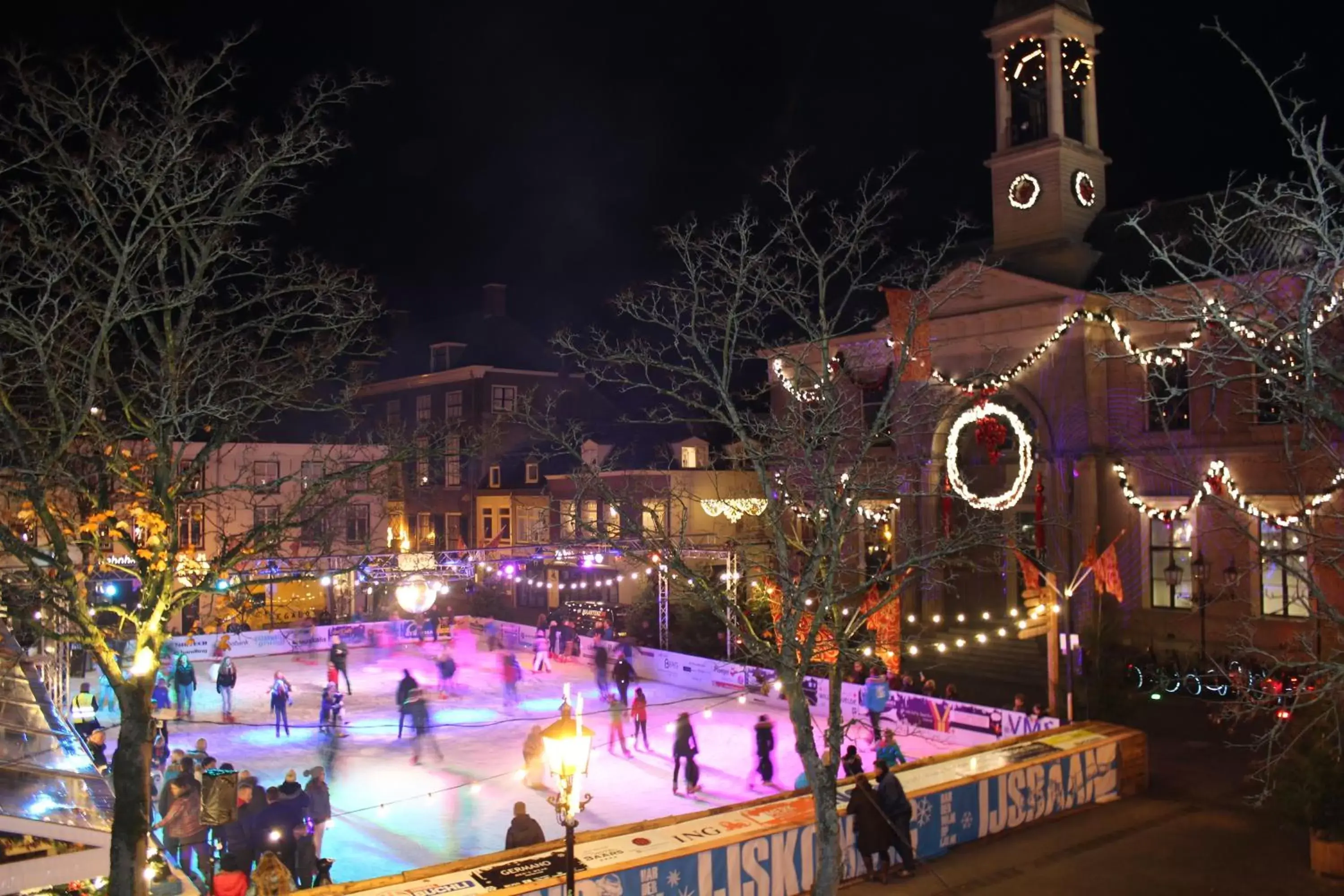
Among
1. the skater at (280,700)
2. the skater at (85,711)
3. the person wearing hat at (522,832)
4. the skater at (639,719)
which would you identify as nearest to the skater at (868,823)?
the person wearing hat at (522,832)

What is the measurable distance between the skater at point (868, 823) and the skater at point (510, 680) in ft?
47.2

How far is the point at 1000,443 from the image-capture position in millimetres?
29328

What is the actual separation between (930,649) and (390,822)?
17.0 m

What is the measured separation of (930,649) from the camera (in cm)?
2970

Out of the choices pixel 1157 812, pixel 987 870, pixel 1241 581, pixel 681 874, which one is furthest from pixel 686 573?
pixel 1241 581

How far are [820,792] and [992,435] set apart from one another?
19989mm

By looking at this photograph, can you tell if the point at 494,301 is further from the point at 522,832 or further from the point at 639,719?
the point at 522,832

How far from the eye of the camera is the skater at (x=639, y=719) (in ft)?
72.1

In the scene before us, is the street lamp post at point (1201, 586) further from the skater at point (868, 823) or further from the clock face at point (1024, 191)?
the skater at point (868, 823)

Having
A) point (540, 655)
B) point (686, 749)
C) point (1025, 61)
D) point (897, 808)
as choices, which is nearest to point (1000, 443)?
point (1025, 61)

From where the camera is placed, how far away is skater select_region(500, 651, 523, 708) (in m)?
27.0

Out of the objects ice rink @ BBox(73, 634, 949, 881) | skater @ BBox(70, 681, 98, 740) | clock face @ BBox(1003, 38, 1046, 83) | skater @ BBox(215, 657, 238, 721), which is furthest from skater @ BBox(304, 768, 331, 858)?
clock face @ BBox(1003, 38, 1046, 83)

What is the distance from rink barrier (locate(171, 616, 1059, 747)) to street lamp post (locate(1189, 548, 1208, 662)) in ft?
18.6

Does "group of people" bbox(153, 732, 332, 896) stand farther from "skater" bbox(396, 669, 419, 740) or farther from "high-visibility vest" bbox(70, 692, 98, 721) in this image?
"high-visibility vest" bbox(70, 692, 98, 721)
